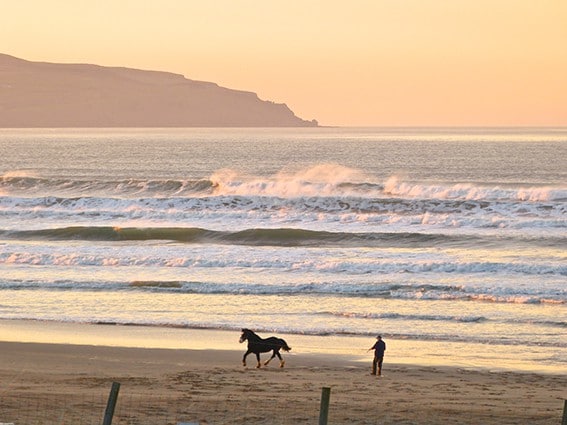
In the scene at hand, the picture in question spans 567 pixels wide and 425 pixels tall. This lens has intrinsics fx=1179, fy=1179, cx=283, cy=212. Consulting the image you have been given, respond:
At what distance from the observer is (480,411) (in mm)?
16250

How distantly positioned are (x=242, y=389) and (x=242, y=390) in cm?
8

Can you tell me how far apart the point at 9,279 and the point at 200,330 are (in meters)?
9.47

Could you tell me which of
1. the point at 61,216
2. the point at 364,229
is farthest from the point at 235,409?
the point at 61,216

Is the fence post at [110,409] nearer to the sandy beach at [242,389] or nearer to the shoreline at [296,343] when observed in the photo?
the sandy beach at [242,389]

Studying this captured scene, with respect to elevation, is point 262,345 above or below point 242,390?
above

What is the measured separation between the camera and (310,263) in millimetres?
34906

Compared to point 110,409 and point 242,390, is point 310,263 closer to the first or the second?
point 242,390

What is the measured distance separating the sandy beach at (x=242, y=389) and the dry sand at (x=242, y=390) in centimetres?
2

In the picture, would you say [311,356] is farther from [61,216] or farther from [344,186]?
[344,186]

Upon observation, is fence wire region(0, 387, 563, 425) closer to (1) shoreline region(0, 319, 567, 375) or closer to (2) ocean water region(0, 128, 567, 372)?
(1) shoreline region(0, 319, 567, 375)

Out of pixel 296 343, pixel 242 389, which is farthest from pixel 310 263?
pixel 242 389

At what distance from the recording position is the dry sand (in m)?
15.6

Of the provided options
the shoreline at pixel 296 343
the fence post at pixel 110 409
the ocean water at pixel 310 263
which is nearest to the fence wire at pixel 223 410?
the fence post at pixel 110 409

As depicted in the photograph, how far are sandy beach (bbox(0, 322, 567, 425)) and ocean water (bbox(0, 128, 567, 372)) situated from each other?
1.65 metres
